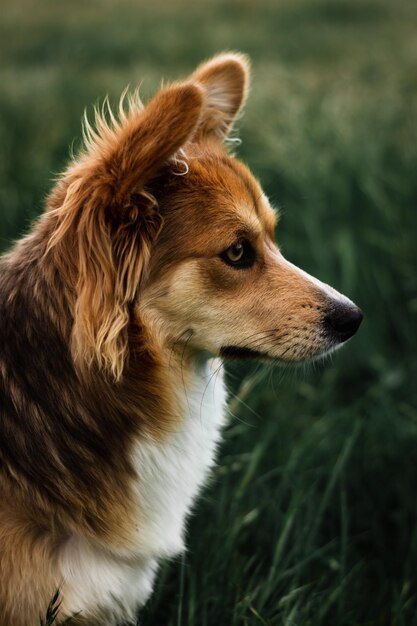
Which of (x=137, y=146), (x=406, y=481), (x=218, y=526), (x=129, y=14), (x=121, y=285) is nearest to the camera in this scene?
(x=137, y=146)

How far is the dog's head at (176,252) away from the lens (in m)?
1.79

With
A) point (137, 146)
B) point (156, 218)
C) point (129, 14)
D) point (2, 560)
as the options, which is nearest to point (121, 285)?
point (156, 218)

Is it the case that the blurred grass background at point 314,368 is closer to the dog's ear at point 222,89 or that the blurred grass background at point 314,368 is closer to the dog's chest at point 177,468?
the dog's chest at point 177,468

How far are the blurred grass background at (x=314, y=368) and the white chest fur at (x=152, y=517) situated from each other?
15 cm

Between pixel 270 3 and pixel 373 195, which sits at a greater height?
pixel 270 3

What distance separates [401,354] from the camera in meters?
3.74

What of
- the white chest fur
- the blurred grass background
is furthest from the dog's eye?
the blurred grass background

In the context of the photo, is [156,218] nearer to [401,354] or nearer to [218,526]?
[218,526]

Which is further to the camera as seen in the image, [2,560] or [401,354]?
[401,354]

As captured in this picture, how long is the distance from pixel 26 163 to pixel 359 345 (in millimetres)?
2159

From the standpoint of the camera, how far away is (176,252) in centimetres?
200

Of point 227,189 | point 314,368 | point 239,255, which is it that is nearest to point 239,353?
point 239,255

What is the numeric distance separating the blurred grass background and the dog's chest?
168 millimetres

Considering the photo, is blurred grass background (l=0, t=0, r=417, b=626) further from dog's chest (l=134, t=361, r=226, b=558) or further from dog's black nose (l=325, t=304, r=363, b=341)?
dog's black nose (l=325, t=304, r=363, b=341)
